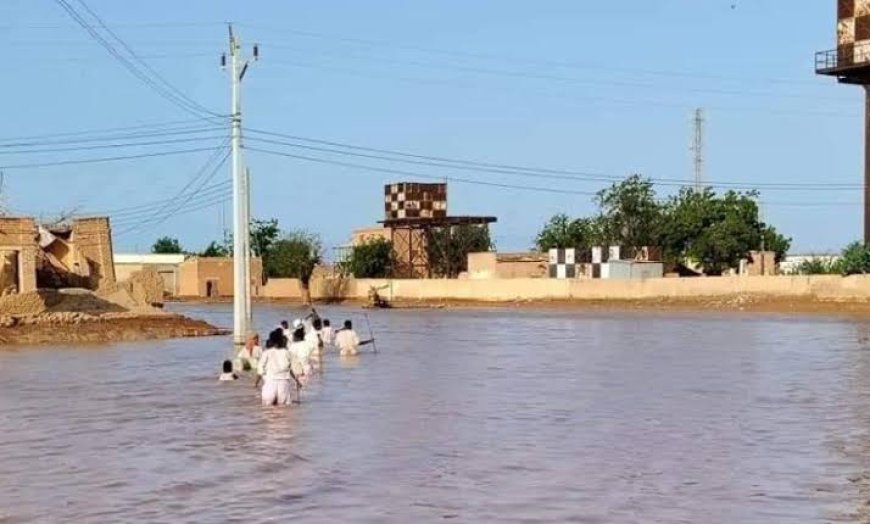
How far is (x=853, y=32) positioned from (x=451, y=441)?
56389 mm

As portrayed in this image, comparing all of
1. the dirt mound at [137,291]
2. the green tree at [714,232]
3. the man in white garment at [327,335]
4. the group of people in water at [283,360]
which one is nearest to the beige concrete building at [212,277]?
the green tree at [714,232]

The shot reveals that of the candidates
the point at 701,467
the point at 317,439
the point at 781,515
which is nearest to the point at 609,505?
the point at 781,515

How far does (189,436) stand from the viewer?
658 inches

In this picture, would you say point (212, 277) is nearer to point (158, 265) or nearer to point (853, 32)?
point (158, 265)

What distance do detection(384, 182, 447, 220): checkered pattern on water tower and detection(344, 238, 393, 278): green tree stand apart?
288 inches

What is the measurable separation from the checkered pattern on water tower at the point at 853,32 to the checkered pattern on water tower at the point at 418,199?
50382 mm

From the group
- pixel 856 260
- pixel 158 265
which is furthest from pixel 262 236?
pixel 856 260

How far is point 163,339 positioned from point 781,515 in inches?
1325

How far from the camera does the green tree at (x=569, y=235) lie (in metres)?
96.2

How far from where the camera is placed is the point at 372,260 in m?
105

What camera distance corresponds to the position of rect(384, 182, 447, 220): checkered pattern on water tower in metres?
113

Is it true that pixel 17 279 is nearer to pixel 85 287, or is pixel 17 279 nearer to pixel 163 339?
pixel 163 339

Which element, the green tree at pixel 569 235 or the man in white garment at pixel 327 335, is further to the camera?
the green tree at pixel 569 235

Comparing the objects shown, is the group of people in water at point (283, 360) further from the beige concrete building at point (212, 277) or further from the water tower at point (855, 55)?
the beige concrete building at point (212, 277)
